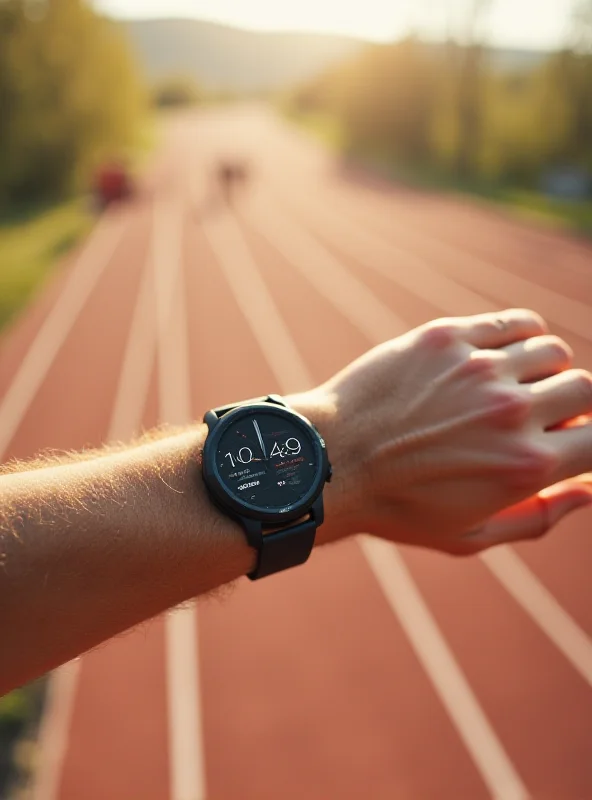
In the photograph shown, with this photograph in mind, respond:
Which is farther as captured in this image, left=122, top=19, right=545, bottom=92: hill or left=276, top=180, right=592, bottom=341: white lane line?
left=122, top=19, right=545, bottom=92: hill

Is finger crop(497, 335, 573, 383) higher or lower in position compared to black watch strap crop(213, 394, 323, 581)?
higher

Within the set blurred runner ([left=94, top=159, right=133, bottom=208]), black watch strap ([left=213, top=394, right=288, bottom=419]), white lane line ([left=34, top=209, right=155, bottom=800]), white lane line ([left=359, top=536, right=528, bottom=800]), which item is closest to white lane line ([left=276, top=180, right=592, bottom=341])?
white lane line ([left=34, top=209, right=155, bottom=800])

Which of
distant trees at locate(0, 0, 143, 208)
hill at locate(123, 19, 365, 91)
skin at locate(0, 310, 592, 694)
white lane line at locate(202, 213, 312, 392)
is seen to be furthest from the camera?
hill at locate(123, 19, 365, 91)

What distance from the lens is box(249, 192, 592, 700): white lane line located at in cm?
448

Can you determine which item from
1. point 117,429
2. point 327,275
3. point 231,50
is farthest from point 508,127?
point 231,50

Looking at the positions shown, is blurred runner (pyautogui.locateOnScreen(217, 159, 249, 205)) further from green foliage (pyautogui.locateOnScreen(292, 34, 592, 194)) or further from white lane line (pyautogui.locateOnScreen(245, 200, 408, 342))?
green foliage (pyautogui.locateOnScreen(292, 34, 592, 194))

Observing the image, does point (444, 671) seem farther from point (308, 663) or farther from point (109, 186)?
point (109, 186)

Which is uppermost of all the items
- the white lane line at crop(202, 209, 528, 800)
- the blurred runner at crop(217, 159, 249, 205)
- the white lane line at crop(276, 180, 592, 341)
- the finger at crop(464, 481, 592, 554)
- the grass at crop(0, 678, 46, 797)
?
the finger at crop(464, 481, 592, 554)

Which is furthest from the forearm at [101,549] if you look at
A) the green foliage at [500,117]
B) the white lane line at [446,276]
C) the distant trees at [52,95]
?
the green foliage at [500,117]

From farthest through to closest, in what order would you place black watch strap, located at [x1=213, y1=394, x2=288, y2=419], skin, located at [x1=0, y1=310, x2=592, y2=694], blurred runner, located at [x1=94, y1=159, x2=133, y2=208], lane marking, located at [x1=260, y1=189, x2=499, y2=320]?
blurred runner, located at [x1=94, y1=159, x2=133, y2=208] → lane marking, located at [x1=260, y1=189, x2=499, y2=320] → black watch strap, located at [x1=213, y1=394, x2=288, y2=419] → skin, located at [x1=0, y1=310, x2=592, y2=694]

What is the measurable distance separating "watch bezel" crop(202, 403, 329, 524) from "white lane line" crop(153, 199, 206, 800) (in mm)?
280

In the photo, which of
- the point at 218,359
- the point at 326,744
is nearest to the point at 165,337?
the point at 218,359

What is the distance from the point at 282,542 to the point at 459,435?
1.73 ft

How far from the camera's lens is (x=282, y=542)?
1.47 m
